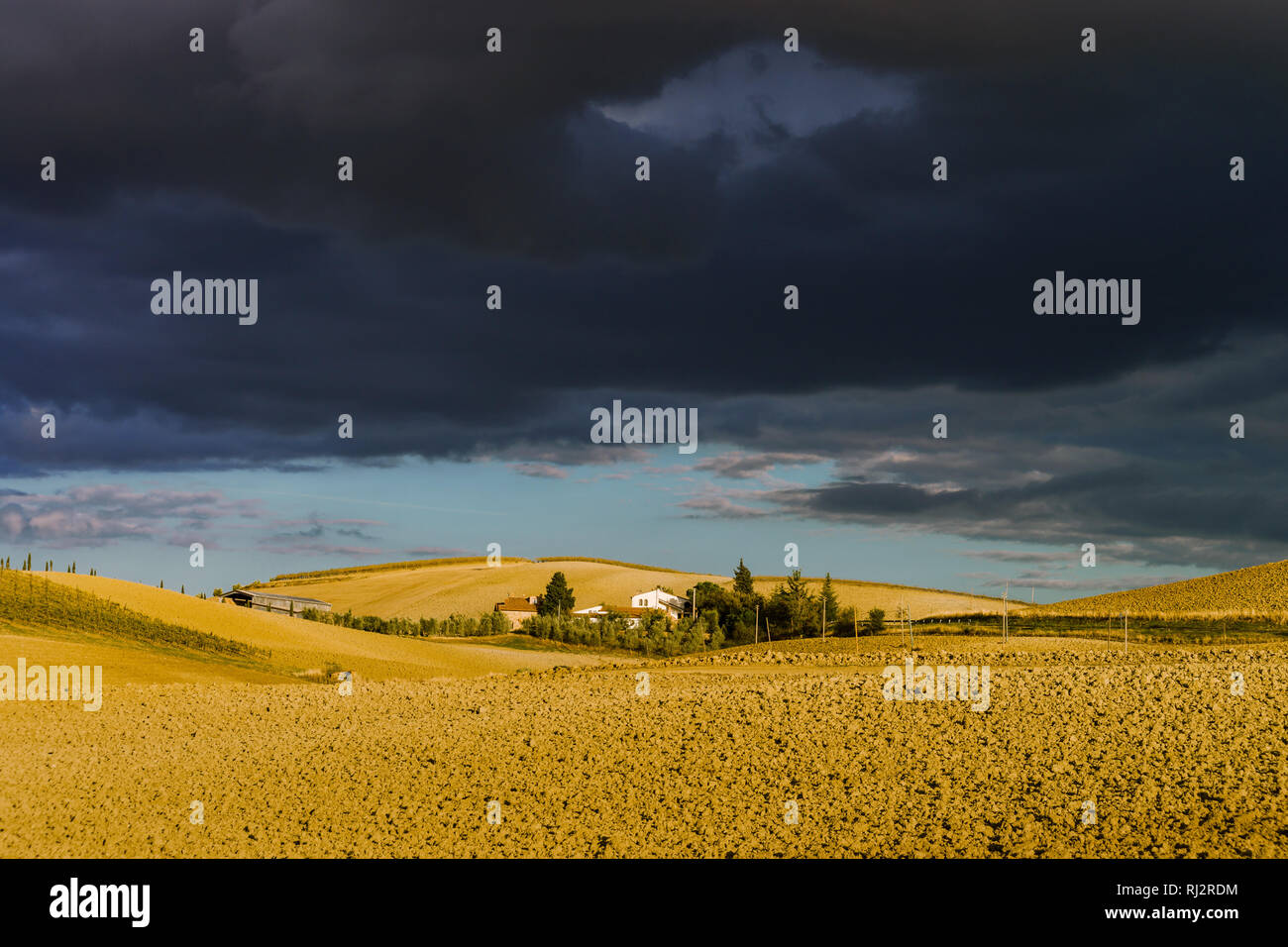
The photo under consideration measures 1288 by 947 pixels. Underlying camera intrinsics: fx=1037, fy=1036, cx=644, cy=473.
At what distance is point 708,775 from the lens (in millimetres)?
16328

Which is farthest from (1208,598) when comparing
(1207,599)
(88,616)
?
(88,616)

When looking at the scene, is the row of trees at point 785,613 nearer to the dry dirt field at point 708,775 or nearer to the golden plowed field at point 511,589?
the golden plowed field at point 511,589

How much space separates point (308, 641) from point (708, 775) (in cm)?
4627

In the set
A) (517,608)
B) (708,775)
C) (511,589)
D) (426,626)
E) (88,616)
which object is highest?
(511,589)

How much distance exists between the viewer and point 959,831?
13.1 metres

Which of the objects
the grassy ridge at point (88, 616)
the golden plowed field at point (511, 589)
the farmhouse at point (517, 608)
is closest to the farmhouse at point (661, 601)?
the golden plowed field at point (511, 589)

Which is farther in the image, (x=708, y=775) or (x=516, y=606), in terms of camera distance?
(x=516, y=606)

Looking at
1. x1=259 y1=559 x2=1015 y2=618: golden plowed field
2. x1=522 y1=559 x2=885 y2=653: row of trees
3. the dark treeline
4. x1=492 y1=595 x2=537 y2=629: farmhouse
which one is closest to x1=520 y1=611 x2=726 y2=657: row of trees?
x1=522 y1=559 x2=885 y2=653: row of trees

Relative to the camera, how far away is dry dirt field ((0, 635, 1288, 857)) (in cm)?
1338

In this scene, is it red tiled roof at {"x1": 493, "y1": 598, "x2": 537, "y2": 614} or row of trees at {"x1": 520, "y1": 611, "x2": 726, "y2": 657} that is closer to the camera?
row of trees at {"x1": 520, "y1": 611, "x2": 726, "y2": 657}

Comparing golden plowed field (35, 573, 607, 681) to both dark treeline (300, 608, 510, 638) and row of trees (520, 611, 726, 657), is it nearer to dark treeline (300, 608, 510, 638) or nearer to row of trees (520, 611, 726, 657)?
row of trees (520, 611, 726, 657)

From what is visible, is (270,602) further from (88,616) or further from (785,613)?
(785,613)

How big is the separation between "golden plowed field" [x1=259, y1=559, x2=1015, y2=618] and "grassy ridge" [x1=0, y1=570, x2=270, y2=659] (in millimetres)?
50171
